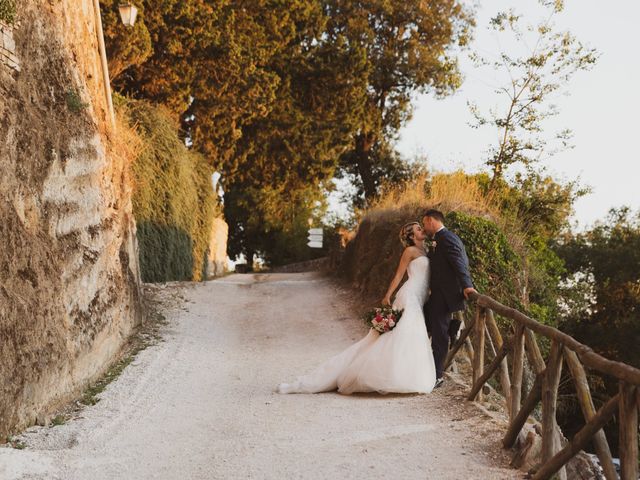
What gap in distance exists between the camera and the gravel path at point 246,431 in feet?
19.3

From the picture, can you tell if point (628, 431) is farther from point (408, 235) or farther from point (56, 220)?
point (56, 220)

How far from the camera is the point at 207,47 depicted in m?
20.6

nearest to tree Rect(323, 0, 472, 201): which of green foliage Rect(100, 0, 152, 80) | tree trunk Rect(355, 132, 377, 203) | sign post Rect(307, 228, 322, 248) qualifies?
tree trunk Rect(355, 132, 377, 203)

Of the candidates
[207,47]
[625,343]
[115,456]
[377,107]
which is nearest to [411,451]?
[115,456]

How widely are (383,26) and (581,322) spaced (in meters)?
14.9

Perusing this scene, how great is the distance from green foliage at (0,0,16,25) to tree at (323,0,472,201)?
21543 millimetres

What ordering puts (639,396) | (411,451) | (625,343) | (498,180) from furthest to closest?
(625,343) → (498,180) → (411,451) → (639,396)

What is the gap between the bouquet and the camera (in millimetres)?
8594

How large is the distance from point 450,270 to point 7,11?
568 centimetres

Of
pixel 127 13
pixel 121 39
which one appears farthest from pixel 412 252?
pixel 121 39

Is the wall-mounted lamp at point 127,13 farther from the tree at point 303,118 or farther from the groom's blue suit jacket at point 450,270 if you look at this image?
the tree at point 303,118

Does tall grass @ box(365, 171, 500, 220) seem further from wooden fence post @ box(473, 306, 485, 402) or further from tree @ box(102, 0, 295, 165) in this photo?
tree @ box(102, 0, 295, 165)

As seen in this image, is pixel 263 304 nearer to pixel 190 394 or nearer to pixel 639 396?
pixel 190 394

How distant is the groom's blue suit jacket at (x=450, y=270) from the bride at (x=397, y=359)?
255mm
